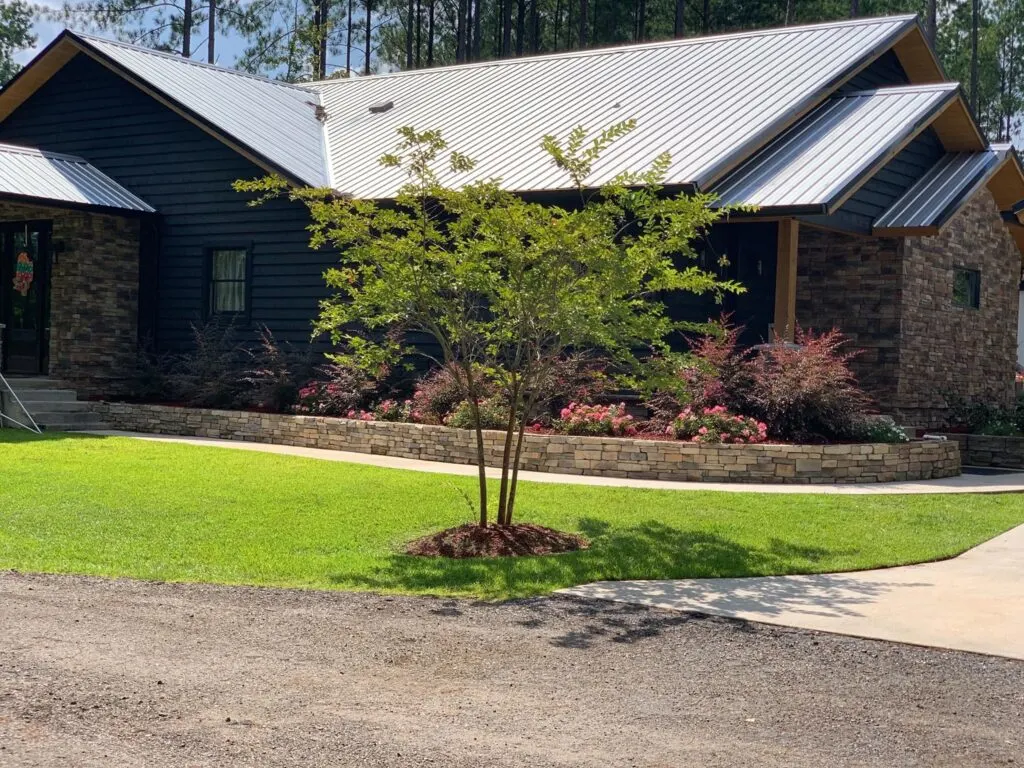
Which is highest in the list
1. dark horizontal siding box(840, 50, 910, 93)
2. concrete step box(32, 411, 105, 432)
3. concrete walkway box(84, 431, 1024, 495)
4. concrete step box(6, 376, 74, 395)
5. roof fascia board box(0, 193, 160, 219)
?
dark horizontal siding box(840, 50, 910, 93)

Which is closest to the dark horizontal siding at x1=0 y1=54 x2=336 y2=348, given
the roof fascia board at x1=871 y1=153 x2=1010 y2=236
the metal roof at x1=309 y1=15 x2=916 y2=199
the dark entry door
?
the metal roof at x1=309 y1=15 x2=916 y2=199

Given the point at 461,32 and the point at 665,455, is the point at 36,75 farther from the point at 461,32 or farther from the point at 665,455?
the point at 461,32

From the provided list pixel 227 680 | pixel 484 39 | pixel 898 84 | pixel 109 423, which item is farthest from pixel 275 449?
pixel 484 39

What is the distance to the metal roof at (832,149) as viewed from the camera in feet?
51.5

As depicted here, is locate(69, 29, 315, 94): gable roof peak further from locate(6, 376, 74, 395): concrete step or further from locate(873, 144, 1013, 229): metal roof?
locate(873, 144, 1013, 229): metal roof

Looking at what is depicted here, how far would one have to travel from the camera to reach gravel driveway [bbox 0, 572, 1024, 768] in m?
4.91

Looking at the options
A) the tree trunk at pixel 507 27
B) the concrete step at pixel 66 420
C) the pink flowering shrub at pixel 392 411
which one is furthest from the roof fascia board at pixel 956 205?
the tree trunk at pixel 507 27

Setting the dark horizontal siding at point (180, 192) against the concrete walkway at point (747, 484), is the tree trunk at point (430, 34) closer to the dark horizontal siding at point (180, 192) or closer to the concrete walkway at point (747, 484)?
the dark horizontal siding at point (180, 192)

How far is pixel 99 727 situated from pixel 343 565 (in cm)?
367

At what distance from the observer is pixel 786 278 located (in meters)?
16.2

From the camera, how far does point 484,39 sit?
1822 inches

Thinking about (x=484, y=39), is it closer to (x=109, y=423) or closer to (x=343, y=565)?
(x=109, y=423)

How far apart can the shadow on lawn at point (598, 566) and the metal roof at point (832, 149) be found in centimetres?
681

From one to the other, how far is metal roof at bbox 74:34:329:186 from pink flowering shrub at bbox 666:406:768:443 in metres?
7.88
